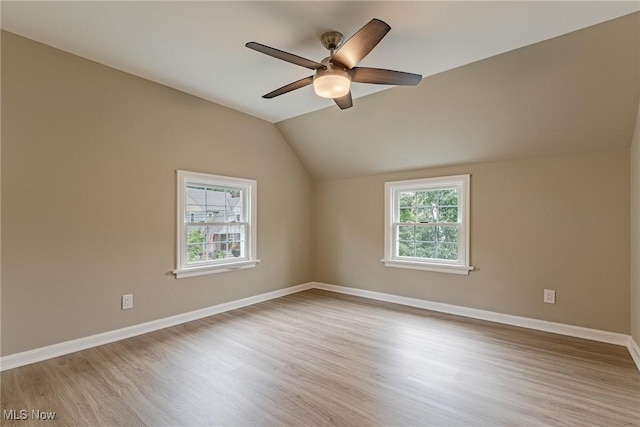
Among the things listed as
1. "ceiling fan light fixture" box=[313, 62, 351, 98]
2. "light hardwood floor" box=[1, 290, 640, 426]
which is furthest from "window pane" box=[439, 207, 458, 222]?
"ceiling fan light fixture" box=[313, 62, 351, 98]

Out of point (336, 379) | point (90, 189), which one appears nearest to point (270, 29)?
point (90, 189)

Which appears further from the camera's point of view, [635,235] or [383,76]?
[635,235]

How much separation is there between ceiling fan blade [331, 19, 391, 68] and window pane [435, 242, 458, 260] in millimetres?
2777

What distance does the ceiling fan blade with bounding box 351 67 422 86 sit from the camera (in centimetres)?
224

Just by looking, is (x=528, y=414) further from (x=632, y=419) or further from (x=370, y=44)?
(x=370, y=44)

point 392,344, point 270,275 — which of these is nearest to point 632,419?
point 392,344

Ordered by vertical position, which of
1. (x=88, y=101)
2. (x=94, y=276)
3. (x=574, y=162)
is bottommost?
(x=94, y=276)

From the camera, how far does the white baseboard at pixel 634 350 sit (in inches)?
99.5

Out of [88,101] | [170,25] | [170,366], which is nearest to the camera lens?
[170,25]

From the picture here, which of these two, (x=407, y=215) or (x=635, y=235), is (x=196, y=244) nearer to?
(x=407, y=215)

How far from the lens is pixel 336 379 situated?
230cm

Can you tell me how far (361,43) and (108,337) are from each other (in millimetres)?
3358

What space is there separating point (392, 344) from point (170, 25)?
3.25 meters

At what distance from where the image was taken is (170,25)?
231 cm
